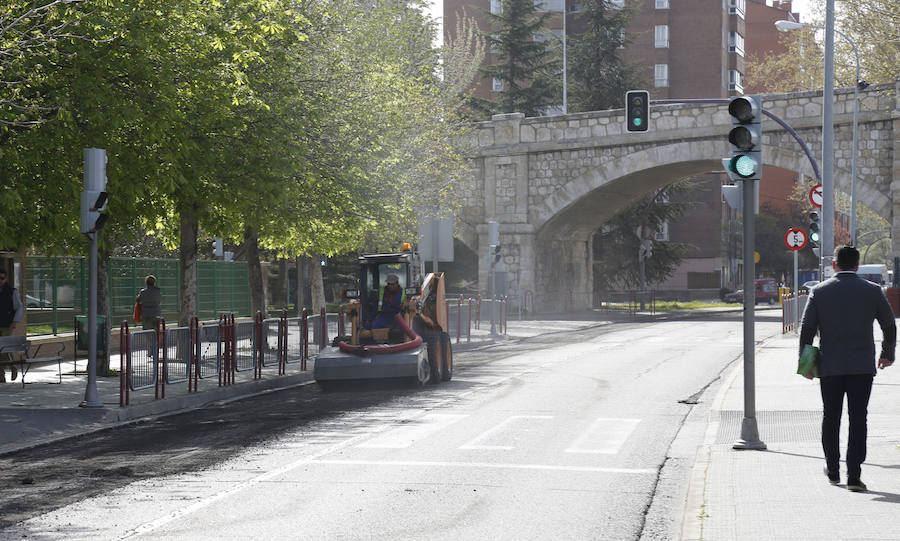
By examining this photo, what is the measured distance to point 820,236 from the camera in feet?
92.8

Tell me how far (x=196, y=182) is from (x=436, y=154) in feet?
77.6

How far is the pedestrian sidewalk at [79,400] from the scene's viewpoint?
1312 centimetres

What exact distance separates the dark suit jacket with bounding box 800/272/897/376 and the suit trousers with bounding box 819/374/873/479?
0.09m

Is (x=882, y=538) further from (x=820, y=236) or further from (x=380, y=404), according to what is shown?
(x=820, y=236)

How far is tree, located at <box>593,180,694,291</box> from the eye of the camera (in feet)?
193

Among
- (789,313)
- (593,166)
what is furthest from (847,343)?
(593,166)

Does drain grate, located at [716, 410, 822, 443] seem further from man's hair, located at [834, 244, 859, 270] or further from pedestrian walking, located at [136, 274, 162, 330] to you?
pedestrian walking, located at [136, 274, 162, 330]

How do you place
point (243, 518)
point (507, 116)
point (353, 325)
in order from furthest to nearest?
point (507, 116)
point (353, 325)
point (243, 518)

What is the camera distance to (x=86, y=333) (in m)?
20.4

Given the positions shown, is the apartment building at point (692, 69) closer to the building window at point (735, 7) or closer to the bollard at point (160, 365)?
the building window at point (735, 7)

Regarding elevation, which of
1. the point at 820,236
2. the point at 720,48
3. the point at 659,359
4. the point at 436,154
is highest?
the point at 720,48

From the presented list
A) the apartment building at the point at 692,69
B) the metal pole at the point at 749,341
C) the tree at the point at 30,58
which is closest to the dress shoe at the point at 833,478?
the metal pole at the point at 749,341

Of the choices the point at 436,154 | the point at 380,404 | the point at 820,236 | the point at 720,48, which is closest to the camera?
the point at 380,404

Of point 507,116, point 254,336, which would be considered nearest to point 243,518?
point 254,336
